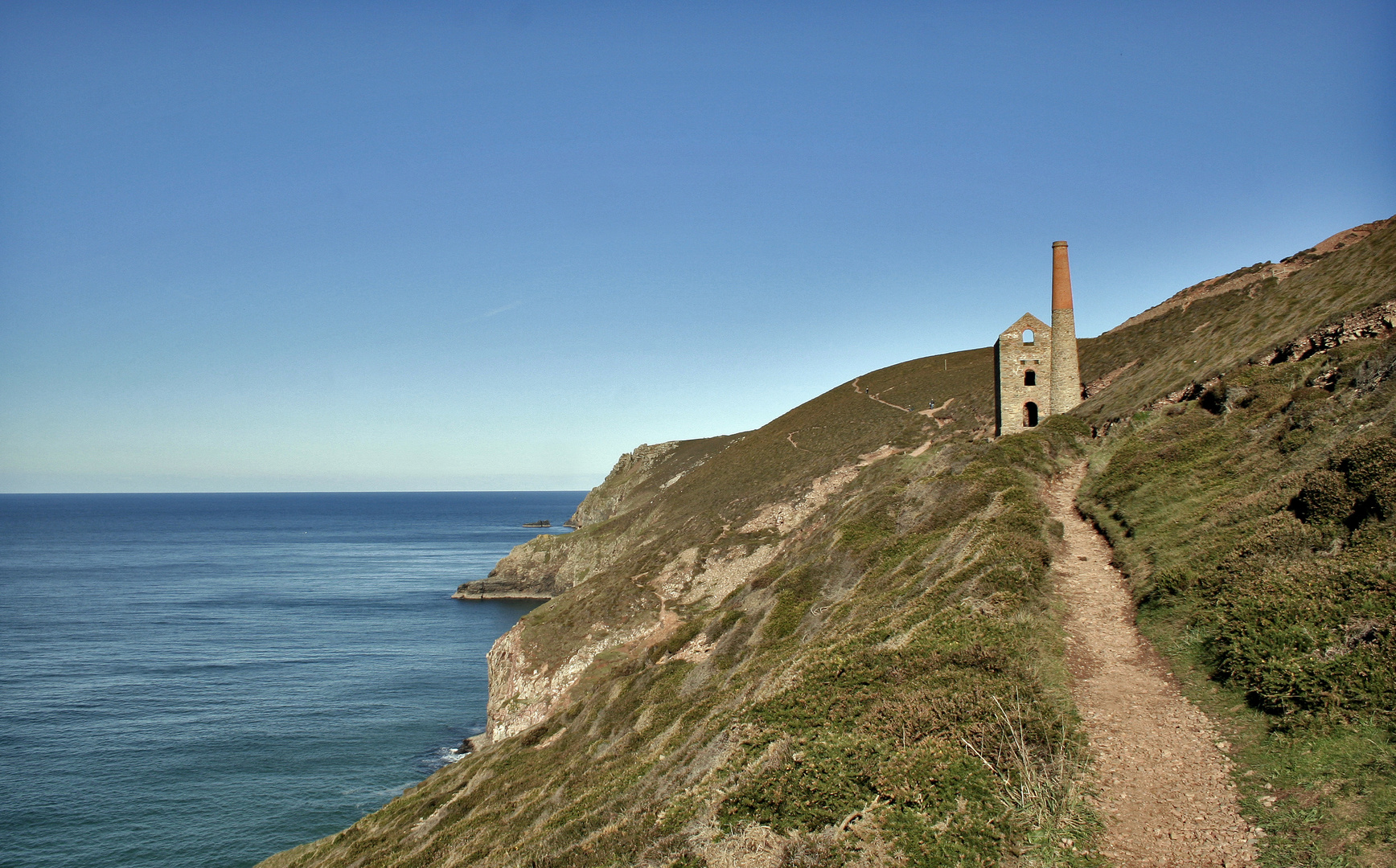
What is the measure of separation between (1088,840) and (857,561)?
21186 millimetres

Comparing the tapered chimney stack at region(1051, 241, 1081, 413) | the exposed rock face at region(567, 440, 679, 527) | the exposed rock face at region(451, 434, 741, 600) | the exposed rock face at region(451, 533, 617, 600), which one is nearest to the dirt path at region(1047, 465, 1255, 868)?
the tapered chimney stack at region(1051, 241, 1081, 413)

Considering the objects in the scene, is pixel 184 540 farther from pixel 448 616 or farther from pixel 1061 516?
pixel 1061 516

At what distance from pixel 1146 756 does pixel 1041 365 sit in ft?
133

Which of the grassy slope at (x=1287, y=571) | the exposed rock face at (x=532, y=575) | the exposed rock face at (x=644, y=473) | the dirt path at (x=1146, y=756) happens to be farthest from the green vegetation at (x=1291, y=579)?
the exposed rock face at (x=532, y=575)

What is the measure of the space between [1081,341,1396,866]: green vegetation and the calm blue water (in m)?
40.4

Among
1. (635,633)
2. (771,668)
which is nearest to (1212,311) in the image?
(635,633)

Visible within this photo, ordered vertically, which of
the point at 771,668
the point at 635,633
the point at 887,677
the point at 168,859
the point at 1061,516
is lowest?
the point at 168,859

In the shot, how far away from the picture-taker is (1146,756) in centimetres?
1198

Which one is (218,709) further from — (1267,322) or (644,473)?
(644,473)

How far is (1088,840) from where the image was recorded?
34.3 feet

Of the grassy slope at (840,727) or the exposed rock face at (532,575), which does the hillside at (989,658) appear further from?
the exposed rock face at (532,575)

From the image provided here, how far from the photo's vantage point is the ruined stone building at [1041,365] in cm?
4788

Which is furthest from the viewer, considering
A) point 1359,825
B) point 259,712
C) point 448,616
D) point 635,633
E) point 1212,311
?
point 448,616

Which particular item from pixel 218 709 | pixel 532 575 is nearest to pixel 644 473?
pixel 532 575
